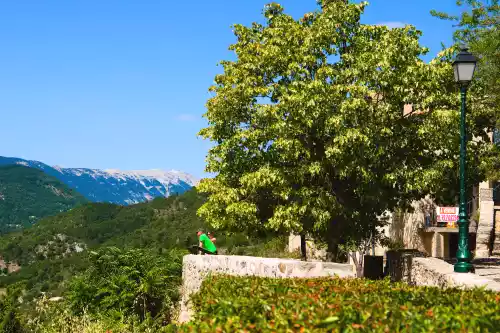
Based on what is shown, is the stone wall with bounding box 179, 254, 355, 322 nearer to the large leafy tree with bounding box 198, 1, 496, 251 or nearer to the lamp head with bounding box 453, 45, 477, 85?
the large leafy tree with bounding box 198, 1, 496, 251

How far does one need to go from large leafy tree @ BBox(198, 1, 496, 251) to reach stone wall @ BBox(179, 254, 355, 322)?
261cm

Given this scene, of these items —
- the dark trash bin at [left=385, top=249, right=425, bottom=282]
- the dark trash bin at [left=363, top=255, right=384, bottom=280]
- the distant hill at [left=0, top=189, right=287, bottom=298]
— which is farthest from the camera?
the distant hill at [left=0, top=189, right=287, bottom=298]

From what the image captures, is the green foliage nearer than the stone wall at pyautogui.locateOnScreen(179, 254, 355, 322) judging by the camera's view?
No

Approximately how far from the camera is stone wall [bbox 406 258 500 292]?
1145cm

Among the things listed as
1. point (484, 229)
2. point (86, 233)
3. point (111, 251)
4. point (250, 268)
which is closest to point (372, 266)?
point (250, 268)

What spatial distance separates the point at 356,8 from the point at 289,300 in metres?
16.0

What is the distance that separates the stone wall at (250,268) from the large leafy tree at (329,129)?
2.61 m

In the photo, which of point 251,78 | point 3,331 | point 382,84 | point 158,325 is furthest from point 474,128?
point 3,331

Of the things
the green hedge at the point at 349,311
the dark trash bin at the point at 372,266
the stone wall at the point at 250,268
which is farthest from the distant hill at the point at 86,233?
the green hedge at the point at 349,311

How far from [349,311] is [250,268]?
28.8ft

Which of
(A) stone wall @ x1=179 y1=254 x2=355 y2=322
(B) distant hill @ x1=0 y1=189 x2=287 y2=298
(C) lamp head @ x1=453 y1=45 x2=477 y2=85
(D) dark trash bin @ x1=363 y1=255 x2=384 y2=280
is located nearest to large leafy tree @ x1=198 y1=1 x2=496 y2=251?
(D) dark trash bin @ x1=363 y1=255 x2=384 y2=280

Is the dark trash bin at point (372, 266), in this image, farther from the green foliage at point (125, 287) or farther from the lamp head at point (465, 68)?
the lamp head at point (465, 68)

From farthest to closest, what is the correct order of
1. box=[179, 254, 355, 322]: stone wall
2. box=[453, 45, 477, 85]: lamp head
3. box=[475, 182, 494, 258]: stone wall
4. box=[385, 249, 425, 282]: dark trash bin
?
box=[475, 182, 494, 258]: stone wall, box=[385, 249, 425, 282]: dark trash bin, box=[453, 45, 477, 85]: lamp head, box=[179, 254, 355, 322]: stone wall

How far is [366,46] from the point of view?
2097cm
